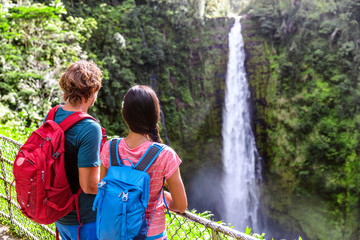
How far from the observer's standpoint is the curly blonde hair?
1.53 meters

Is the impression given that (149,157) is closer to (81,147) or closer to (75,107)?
(81,147)

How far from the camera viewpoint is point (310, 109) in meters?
13.1

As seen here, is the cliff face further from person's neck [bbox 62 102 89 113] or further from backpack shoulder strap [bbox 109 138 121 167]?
backpack shoulder strap [bbox 109 138 121 167]

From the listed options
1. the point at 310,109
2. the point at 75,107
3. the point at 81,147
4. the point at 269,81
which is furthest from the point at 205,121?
the point at 81,147

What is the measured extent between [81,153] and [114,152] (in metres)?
0.22

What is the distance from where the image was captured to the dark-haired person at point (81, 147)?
1434 millimetres

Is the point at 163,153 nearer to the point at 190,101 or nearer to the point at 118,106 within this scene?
the point at 118,106

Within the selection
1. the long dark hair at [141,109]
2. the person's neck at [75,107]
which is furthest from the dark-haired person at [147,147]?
the person's neck at [75,107]

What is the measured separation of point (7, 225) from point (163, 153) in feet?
9.16

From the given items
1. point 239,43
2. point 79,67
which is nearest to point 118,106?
point 239,43

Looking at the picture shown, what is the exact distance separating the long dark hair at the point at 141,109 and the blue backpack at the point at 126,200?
0.37 feet

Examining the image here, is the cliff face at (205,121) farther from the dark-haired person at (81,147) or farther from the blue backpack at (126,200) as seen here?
the blue backpack at (126,200)

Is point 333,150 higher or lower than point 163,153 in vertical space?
lower

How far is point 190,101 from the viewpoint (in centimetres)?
1508
